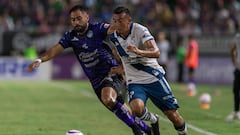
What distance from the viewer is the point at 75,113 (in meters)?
18.8

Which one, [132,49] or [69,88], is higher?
[132,49]

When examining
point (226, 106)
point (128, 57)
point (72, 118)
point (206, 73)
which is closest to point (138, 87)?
point (128, 57)

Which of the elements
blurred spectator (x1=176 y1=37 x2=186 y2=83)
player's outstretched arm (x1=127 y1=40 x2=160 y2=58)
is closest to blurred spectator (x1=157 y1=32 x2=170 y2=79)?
blurred spectator (x1=176 y1=37 x2=186 y2=83)

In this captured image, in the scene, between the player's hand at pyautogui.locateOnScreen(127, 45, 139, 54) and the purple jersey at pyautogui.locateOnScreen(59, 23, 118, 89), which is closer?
the player's hand at pyautogui.locateOnScreen(127, 45, 139, 54)

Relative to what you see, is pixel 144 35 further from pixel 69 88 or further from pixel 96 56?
pixel 69 88

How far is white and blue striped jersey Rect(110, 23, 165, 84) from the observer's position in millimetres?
11492

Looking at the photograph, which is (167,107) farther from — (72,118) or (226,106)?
(226,106)

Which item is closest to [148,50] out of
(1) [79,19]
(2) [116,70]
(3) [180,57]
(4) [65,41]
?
(2) [116,70]

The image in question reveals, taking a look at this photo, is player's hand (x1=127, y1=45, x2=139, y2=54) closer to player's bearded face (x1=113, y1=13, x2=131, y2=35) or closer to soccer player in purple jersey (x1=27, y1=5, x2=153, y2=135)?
player's bearded face (x1=113, y1=13, x2=131, y2=35)

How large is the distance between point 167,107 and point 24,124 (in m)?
4.78

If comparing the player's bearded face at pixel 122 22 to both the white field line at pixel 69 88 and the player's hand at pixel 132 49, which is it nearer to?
the player's hand at pixel 132 49

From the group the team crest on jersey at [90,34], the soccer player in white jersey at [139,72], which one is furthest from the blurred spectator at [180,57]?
the soccer player in white jersey at [139,72]

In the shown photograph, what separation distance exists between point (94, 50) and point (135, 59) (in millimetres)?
1340

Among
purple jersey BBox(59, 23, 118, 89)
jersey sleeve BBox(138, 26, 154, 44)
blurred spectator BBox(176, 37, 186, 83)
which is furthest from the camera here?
blurred spectator BBox(176, 37, 186, 83)
